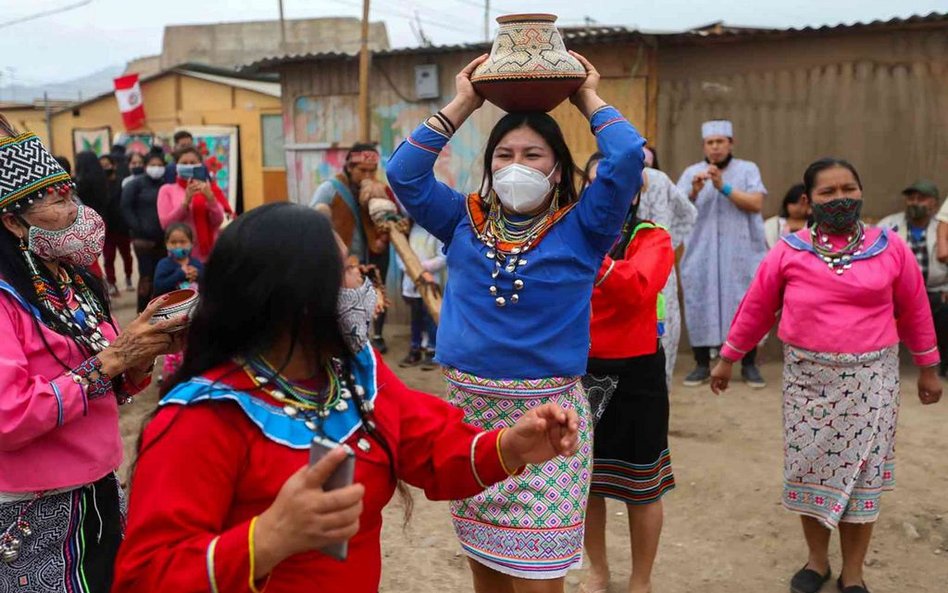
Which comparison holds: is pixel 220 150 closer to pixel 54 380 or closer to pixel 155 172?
pixel 155 172

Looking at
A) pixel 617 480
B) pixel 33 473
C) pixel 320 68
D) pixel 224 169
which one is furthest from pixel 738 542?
pixel 224 169

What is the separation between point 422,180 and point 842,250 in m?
1.76

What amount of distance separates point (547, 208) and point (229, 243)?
146 centimetres

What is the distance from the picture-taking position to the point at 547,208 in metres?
2.94

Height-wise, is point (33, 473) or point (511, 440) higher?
point (511, 440)

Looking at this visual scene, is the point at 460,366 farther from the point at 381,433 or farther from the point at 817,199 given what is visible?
the point at 817,199

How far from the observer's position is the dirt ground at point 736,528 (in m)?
4.03

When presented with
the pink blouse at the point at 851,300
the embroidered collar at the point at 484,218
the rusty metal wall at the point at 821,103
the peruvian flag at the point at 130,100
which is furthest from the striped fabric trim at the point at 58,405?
the peruvian flag at the point at 130,100

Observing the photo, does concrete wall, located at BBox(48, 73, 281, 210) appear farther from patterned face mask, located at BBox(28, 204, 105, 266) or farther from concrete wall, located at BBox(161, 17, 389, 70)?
patterned face mask, located at BBox(28, 204, 105, 266)

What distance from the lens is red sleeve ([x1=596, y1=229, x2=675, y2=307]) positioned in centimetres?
317

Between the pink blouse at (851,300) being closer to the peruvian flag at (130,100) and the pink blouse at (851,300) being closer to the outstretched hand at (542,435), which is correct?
the outstretched hand at (542,435)

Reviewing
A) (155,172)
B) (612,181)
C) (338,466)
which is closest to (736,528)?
(612,181)

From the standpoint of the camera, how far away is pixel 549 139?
2.90 m

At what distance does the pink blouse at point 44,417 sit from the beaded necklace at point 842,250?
266 cm
